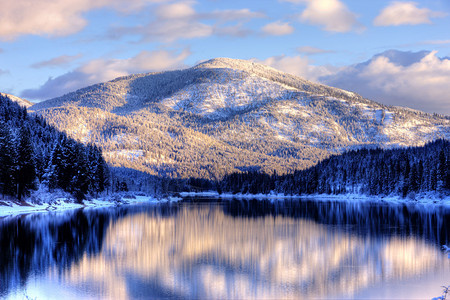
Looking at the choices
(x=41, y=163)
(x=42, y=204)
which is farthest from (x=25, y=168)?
(x=41, y=163)

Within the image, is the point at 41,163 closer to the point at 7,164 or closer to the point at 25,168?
the point at 25,168

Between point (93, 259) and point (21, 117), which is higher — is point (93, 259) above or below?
below

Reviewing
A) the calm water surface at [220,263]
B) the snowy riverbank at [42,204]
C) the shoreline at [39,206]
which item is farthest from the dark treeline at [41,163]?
the calm water surface at [220,263]

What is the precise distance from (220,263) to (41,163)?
268ft

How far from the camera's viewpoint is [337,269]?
108 ft

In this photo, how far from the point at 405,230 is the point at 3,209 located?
62965 millimetres

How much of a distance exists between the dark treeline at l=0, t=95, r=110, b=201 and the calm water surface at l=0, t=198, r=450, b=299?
80.7 feet

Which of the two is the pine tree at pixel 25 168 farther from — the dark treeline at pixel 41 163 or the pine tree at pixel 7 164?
the pine tree at pixel 7 164

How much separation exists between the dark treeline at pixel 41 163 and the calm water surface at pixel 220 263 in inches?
969

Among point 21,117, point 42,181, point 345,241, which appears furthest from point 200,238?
point 21,117

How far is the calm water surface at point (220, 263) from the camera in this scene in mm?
26831

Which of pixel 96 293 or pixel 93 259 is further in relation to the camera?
pixel 93 259

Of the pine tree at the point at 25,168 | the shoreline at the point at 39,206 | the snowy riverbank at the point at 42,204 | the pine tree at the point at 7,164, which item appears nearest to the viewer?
the pine tree at the point at 7,164

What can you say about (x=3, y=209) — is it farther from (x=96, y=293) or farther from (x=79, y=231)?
(x=96, y=293)
